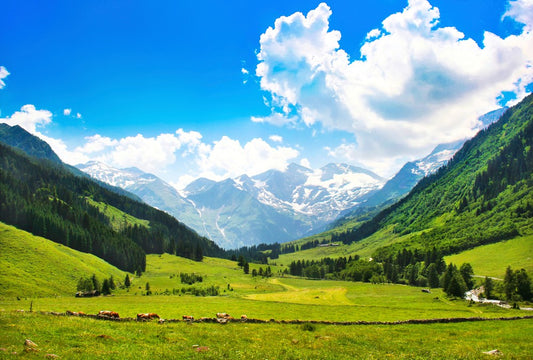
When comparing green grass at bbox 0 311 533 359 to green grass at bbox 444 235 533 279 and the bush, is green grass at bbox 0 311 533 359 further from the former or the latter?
green grass at bbox 444 235 533 279

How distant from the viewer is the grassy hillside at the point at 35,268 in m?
82.4

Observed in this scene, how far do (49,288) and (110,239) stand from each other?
94.5 m

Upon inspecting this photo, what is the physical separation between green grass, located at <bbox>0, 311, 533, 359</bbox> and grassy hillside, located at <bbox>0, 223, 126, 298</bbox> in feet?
213

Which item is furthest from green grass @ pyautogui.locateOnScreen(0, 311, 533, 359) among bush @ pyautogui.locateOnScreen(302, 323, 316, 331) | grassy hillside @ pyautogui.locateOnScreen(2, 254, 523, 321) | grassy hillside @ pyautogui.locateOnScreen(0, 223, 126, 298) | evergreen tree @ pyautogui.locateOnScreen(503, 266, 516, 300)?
grassy hillside @ pyautogui.locateOnScreen(0, 223, 126, 298)

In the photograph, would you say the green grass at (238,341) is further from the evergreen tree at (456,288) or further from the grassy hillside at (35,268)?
the grassy hillside at (35,268)

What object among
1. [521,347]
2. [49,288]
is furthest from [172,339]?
[49,288]

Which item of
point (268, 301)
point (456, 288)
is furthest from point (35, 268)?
point (456, 288)

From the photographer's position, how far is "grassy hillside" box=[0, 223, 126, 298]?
270ft

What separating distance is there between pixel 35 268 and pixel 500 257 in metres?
220

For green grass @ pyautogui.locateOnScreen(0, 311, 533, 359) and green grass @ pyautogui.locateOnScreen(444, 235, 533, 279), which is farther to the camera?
green grass @ pyautogui.locateOnScreen(444, 235, 533, 279)

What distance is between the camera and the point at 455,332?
40.2m

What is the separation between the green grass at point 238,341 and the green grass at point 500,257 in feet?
414

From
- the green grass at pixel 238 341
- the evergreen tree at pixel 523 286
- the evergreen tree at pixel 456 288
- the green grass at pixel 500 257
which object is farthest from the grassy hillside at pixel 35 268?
the green grass at pixel 500 257

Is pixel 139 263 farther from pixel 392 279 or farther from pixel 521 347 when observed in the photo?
pixel 521 347
